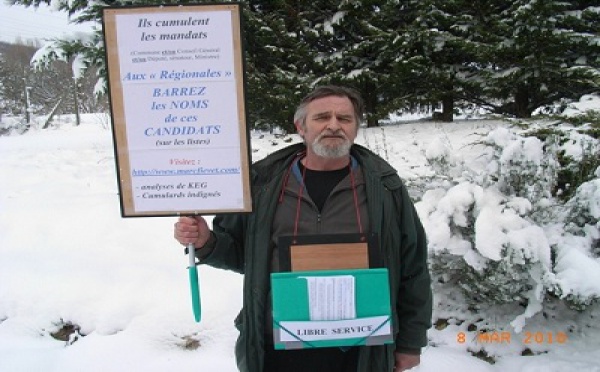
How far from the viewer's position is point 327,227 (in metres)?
1.69

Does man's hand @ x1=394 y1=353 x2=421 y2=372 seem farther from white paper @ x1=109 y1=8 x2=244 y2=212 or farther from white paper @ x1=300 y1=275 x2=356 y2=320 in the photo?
white paper @ x1=109 y1=8 x2=244 y2=212

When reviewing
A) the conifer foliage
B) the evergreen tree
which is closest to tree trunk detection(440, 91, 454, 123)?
the conifer foliage

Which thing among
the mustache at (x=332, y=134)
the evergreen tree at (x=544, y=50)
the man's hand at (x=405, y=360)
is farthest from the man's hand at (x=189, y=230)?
the evergreen tree at (x=544, y=50)

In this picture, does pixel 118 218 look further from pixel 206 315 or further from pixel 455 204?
pixel 455 204

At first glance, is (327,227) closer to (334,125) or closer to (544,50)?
(334,125)

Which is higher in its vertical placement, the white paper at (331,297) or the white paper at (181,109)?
the white paper at (181,109)

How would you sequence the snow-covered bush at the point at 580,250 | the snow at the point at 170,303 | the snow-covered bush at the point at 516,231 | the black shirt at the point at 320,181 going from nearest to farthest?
the black shirt at the point at 320,181 < the snow-covered bush at the point at 580,250 < the snow-covered bush at the point at 516,231 < the snow at the point at 170,303

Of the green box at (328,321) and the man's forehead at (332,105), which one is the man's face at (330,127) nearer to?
the man's forehead at (332,105)

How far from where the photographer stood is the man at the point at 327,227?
1703 mm

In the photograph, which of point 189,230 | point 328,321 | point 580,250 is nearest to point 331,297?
point 328,321

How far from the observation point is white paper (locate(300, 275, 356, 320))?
5.05ft
